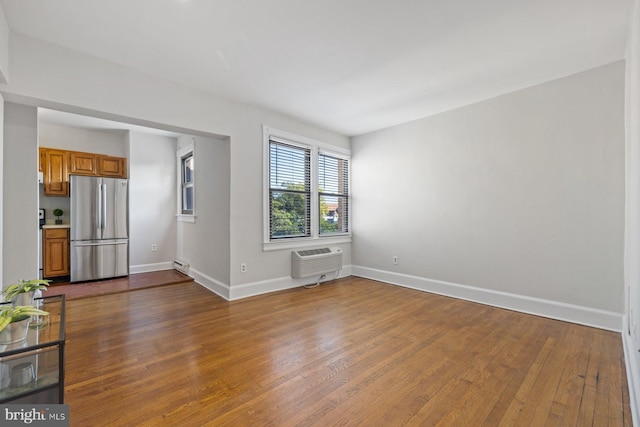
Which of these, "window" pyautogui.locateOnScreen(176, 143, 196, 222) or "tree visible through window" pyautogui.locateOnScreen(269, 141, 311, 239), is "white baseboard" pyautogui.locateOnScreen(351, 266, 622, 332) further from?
"window" pyautogui.locateOnScreen(176, 143, 196, 222)

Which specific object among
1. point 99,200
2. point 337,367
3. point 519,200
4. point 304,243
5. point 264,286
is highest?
point 99,200

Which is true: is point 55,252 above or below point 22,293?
below

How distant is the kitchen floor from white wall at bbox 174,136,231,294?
400 millimetres

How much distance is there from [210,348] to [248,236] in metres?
1.66

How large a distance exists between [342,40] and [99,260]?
4.95m

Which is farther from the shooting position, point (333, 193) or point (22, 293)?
point (333, 193)

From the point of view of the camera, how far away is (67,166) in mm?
4695

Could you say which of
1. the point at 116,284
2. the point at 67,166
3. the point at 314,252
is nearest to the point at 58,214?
the point at 67,166

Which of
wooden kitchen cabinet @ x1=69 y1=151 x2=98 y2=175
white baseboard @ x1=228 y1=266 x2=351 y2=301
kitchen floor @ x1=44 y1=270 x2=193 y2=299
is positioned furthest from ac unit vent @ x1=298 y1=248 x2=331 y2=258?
wooden kitchen cabinet @ x1=69 y1=151 x2=98 y2=175

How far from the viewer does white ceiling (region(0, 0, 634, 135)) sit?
76.8 inches

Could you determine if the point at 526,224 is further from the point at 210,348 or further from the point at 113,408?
the point at 113,408

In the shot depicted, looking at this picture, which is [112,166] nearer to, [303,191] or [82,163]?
[82,163]

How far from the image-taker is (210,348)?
2.30m

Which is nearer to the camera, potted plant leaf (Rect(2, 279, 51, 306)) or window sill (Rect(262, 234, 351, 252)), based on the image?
potted plant leaf (Rect(2, 279, 51, 306))
